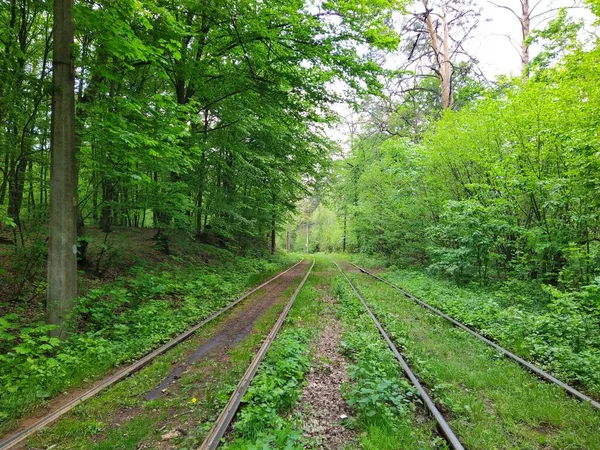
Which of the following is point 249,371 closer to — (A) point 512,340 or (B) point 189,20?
(A) point 512,340

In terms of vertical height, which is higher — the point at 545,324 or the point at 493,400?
the point at 545,324

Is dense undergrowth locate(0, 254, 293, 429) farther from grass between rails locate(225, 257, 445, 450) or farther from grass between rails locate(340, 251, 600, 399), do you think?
grass between rails locate(340, 251, 600, 399)

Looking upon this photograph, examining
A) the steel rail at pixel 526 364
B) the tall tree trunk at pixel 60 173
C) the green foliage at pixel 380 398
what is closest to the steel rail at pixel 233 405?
the green foliage at pixel 380 398

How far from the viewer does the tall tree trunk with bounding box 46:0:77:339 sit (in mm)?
5305

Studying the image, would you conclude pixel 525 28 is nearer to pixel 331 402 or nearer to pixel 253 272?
pixel 253 272

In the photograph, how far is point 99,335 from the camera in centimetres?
578

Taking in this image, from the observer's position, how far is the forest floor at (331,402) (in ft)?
10.7

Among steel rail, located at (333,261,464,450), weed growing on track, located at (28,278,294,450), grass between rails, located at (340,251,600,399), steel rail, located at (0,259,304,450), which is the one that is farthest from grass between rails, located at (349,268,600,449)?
steel rail, located at (0,259,304,450)

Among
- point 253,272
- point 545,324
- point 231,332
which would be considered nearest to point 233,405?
point 231,332

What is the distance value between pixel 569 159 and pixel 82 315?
1133cm

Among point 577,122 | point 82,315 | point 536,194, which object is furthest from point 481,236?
point 82,315

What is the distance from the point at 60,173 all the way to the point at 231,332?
171 inches

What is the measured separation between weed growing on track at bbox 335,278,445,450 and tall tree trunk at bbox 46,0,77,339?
4841mm

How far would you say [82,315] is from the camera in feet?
20.8
